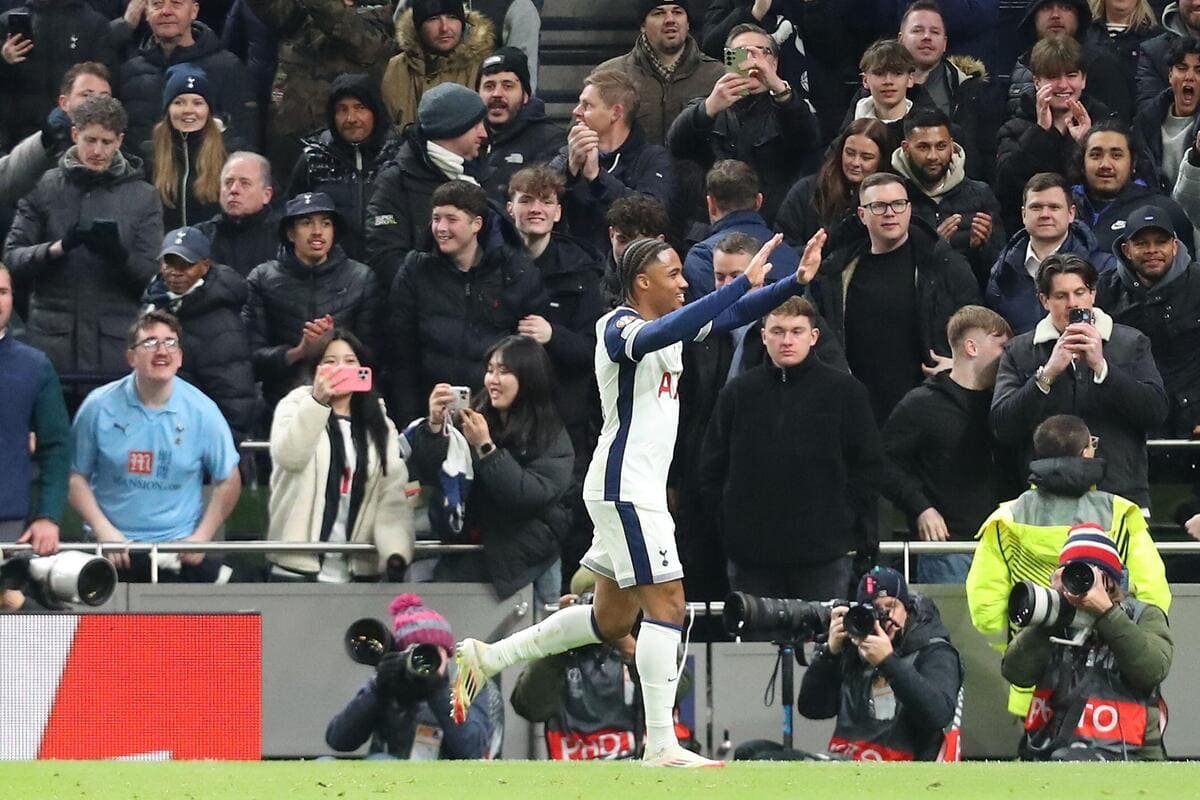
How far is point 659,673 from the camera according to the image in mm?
8398

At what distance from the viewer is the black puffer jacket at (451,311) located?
11.1 m

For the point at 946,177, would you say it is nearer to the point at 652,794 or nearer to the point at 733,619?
the point at 733,619

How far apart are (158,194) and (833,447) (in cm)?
421

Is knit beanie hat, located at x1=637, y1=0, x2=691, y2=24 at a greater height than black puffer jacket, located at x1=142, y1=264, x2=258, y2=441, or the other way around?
knit beanie hat, located at x1=637, y1=0, x2=691, y2=24

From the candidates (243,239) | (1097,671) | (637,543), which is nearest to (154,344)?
(243,239)

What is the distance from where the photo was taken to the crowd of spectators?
10234 millimetres

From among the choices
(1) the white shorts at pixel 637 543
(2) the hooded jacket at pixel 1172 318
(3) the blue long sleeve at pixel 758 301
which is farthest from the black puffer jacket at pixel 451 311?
(3) the blue long sleeve at pixel 758 301

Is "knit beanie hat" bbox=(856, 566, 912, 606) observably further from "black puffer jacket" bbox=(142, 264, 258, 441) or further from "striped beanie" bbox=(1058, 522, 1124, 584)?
"black puffer jacket" bbox=(142, 264, 258, 441)

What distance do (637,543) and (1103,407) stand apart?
9.57 feet

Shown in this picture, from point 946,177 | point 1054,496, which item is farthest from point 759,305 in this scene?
point 946,177

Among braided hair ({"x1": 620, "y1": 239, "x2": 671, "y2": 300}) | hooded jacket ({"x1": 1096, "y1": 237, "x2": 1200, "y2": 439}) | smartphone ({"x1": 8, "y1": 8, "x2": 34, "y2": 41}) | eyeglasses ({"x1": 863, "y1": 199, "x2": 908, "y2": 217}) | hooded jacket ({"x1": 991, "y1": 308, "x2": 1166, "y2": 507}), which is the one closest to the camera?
braided hair ({"x1": 620, "y1": 239, "x2": 671, "y2": 300})

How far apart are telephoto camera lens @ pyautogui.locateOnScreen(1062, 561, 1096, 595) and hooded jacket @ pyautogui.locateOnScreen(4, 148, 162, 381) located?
17.1ft

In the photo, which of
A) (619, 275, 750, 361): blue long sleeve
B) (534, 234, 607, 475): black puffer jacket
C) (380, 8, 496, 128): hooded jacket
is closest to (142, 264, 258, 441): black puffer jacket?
(534, 234, 607, 475): black puffer jacket

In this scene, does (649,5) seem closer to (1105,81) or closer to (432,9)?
(432,9)
